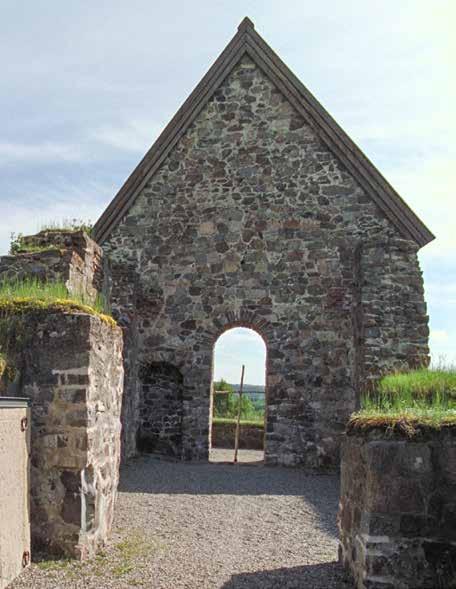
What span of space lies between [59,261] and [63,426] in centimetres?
373

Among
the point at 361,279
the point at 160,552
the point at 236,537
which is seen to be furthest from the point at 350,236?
the point at 160,552

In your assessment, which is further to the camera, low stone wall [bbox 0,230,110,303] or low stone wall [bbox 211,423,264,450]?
A: low stone wall [bbox 211,423,264,450]

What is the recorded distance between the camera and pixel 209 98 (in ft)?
42.5

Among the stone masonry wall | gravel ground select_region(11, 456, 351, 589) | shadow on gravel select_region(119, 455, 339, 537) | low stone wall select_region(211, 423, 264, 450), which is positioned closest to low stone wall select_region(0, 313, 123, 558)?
gravel ground select_region(11, 456, 351, 589)

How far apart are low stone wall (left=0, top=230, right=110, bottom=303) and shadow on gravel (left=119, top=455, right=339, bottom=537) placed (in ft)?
9.36

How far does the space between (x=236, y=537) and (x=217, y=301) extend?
20.8 ft

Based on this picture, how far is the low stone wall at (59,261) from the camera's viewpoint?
8.22 metres

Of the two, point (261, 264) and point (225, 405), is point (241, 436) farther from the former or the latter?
point (261, 264)

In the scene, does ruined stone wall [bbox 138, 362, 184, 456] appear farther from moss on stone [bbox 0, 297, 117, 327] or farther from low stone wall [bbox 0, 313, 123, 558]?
moss on stone [bbox 0, 297, 117, 327]

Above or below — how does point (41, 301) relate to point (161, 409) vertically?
above

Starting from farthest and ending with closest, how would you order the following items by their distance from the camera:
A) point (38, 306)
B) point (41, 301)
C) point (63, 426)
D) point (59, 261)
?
point (59, 261)
point (41, 301)
point (38, 306)
point (63, 426)

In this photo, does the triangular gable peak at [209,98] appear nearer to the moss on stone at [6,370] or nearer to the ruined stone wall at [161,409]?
the ruined stone wall at [161,409]

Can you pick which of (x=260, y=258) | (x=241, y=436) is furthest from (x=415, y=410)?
(x=241, y=436)

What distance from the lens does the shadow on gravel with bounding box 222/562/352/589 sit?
185 inches
